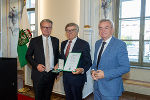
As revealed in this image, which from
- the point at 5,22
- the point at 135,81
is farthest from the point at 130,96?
the point at 5,22

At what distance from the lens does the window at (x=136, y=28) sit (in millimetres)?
3893

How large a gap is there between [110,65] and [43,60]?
3.34 feet

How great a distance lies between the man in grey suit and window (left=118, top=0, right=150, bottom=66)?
2.86 m

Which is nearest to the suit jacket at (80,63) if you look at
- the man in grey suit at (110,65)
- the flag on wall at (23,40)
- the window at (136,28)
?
the man in grey suit at (110,65)

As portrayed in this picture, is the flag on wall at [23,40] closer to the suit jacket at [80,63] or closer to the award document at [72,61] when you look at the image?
the suit jacket at [80,63]

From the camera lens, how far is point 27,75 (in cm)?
410

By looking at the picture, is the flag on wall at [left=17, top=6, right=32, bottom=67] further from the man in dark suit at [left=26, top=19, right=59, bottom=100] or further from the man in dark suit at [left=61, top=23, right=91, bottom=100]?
the man in dark suit at [left=61, top=23, right=91, bottom=100]

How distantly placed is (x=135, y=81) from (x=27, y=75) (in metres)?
2.99

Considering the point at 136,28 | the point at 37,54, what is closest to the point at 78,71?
the point at 37,54

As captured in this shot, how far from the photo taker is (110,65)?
1442mm

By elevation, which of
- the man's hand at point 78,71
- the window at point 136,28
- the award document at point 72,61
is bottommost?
the man's hand at point 78,71

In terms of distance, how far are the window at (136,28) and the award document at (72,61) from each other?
9.04 ft

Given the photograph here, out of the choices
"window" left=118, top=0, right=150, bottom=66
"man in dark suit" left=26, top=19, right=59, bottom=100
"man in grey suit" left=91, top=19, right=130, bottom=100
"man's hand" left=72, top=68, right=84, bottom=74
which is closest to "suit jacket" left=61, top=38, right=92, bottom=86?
"man's hand" left=72, top=68, right=84, bottom=74

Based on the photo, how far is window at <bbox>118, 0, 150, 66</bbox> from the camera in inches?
153
